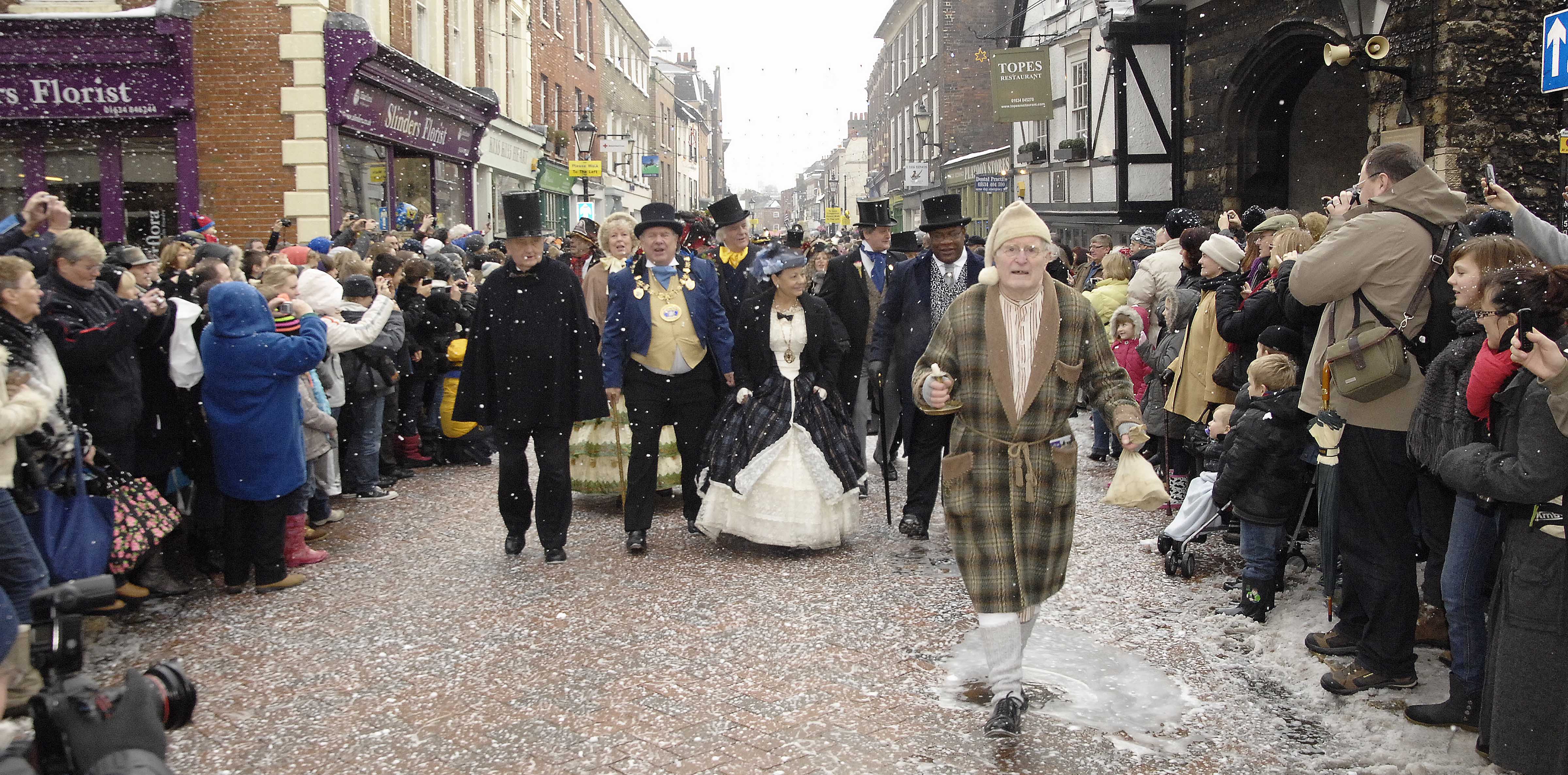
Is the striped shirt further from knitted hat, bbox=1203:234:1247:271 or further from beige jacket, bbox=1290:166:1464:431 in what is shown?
knitted hat, bbox=1203:234:1247:271

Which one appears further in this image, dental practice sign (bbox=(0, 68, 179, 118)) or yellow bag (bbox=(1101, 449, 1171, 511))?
dental practice sign (bbox=(0, 68, 179, 118))

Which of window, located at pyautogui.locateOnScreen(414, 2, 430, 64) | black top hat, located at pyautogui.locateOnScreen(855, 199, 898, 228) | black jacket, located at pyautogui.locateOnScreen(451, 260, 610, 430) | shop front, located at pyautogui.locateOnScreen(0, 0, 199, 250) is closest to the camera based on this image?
black jacket, located at pyautogui.locateOnScreen(451, 260, 610, 430)

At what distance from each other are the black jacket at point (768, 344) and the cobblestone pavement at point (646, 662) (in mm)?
1063

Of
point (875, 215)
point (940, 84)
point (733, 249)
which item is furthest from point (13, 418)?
point (940, 84)

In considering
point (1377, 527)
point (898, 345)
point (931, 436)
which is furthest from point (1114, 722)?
point (898, 345)

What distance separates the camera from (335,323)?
766cm

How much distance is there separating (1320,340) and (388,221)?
14.4 metres

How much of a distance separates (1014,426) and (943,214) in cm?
354

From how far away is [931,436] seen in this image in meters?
7.32

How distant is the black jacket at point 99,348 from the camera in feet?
17.6

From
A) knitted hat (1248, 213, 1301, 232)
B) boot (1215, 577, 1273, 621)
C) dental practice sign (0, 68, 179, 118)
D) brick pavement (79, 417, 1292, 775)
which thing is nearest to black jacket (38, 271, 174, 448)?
brick pavement (79, 417, 1292, 775)

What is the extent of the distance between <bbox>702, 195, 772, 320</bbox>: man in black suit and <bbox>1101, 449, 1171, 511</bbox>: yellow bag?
4549mm

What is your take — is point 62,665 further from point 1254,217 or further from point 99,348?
point 1254,217

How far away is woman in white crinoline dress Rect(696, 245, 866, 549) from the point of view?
267 inches
